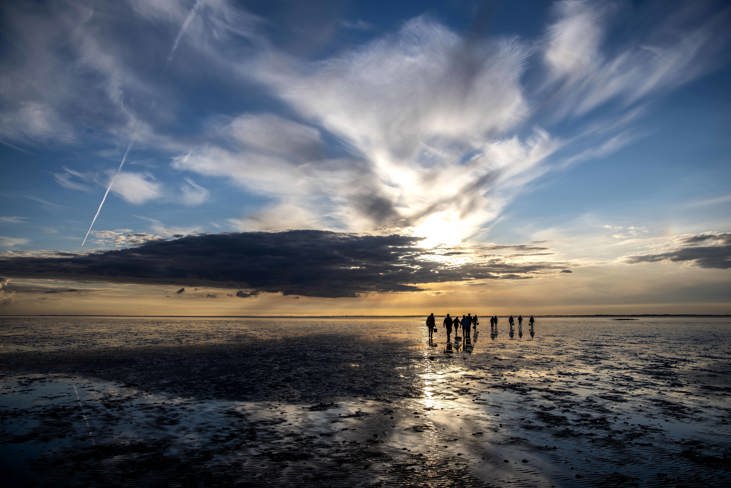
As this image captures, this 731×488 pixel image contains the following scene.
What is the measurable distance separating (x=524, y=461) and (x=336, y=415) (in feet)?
22.5

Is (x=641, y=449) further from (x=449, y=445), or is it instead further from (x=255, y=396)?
(x=255, y=396)

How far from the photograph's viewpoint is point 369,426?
12961mm

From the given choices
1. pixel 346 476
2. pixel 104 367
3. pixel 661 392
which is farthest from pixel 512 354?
pixel 104 367

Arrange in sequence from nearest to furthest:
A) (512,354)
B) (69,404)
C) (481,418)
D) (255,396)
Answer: (481,418) → (69,404) → (255,396) → (512,354)

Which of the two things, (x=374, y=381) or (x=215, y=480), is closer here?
(x=215, y=480)

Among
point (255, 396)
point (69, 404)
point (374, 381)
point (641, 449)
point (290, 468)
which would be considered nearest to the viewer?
point (290, 468)

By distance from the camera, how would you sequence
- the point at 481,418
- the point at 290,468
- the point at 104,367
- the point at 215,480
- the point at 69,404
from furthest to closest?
the point at 104,367 → the point at 69,404 → the point at 481,418 → the point at 290,468 → the point at 215,480

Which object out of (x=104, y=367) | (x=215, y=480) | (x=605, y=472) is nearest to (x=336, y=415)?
(x=215, y=480)

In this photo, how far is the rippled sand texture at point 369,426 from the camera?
9.15m

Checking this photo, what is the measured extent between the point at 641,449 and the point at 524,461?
3.58m

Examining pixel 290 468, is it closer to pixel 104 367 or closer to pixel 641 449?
pixel 641 449

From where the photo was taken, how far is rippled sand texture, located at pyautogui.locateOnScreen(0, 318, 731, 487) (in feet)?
30.0

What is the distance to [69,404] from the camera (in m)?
16.4

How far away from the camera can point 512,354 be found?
3388 centimetres
